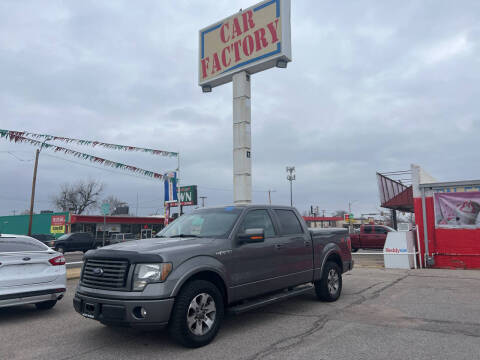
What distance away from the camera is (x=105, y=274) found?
485 centimetres

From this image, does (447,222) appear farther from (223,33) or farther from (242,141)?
(223,33)

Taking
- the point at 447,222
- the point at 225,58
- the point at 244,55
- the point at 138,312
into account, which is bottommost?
the point at 138,312

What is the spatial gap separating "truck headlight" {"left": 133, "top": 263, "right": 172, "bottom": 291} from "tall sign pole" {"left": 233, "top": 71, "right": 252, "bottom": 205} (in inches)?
452

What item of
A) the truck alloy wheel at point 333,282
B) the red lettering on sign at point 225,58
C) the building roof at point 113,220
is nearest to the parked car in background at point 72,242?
the building roof at point 113,220

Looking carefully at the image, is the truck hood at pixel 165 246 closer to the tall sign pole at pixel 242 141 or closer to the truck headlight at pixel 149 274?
the truck headlight at pixel 149 274

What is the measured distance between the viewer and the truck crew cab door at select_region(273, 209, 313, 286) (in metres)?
6.39

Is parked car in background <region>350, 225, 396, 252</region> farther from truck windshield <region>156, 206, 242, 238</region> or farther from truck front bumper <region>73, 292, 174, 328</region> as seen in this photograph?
truck front bumper <region>73, 292, 174, 328</region>

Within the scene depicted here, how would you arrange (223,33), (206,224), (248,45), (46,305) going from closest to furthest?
1. (206,224)
2. (46,305)
3. (248,45)
4. (223,33)

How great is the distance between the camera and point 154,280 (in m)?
4.55

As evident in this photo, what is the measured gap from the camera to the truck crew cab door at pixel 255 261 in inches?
215

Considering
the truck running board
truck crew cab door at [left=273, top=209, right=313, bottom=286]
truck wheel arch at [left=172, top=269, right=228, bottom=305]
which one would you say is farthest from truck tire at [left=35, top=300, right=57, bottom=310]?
truck crew cab door at [left=273, top=209, right=313, bottom=286]

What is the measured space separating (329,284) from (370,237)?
16642mm

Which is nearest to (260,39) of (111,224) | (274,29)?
(274,29)

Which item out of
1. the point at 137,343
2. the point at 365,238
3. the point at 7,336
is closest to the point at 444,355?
the point at 137,343
